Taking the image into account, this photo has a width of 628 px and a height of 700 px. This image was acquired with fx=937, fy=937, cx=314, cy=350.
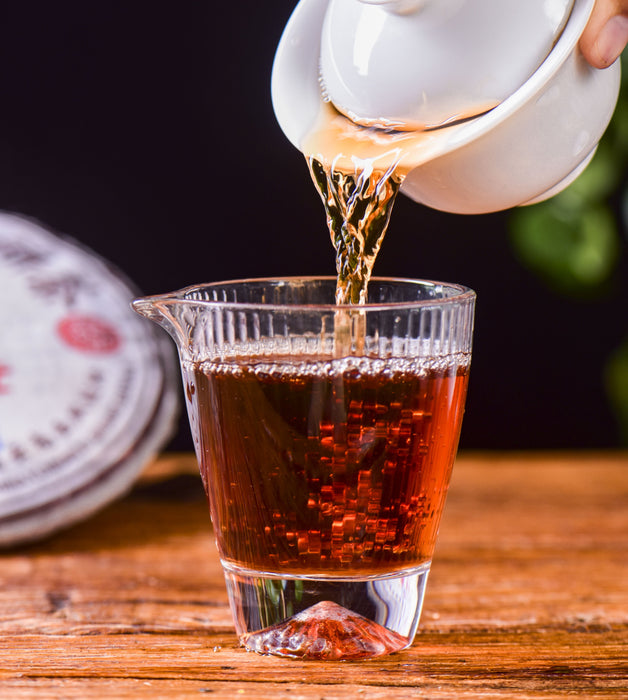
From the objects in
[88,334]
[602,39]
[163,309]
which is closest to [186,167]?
[88,334]

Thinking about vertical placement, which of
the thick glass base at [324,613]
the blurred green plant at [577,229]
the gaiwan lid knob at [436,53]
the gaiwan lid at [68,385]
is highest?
the gaiwan lid knob at [436,53]

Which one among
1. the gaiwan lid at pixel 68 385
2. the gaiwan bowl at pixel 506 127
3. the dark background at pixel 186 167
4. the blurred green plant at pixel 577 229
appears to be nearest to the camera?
the gaiwan bowl at pixel 506 127

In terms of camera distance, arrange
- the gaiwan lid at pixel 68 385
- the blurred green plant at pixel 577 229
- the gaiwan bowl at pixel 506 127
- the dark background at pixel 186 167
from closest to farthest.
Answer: the gaiwan bowl at pixel 506 127 → the gaiwan lid at pixel 68 385 → the blurred green plant at pixel 577 229 → the dark background at pixel 186 167

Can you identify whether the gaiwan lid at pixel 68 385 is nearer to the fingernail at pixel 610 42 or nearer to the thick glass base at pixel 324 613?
the thick glass base at pixel 324 613

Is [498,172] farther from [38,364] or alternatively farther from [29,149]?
[29,149]

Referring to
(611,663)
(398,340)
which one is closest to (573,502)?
(611,663)

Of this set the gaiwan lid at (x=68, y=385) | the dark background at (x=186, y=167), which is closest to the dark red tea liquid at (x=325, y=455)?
the gaiwan lid at (x=68, y=385)
